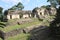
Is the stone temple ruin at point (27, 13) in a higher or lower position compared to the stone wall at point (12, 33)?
higher

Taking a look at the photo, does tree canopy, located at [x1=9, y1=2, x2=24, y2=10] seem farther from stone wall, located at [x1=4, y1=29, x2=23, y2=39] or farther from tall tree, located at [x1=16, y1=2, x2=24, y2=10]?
stone wall, located at [x1=4, y1=29, x2=23, y2=39]

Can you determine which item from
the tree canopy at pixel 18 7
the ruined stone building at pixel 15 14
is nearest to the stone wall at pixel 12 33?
the ruined stone building at pixel 15 14

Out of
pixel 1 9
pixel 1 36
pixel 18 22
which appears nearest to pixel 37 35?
pixel 1 36

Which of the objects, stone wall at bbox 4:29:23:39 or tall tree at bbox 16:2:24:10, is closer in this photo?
stone wall at bbox 4:29:23:39

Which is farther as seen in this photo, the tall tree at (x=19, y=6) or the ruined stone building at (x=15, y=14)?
the tall tree at (x=19, y=6)

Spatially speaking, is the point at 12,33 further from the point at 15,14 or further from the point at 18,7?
the point at 18,7

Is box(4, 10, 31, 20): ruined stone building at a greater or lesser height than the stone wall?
greater

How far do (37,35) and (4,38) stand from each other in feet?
21.6

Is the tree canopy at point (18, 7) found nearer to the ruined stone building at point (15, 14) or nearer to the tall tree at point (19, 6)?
the tall tree at point (19, 6)

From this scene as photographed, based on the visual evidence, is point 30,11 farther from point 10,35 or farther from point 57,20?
point 57,20

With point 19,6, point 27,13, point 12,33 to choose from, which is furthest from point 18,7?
point 12,33

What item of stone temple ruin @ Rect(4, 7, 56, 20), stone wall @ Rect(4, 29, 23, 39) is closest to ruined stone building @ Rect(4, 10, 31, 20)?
stone temple ruin @ Rect(4, 7, 56, 20)

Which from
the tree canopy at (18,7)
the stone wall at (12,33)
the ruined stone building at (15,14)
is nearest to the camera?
the stone wall at (12,33)

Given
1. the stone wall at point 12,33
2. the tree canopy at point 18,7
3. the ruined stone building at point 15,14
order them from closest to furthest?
the stone wall at point 12,33
the ruined stone building at point 15,14
the tree canopy at point 18,7
